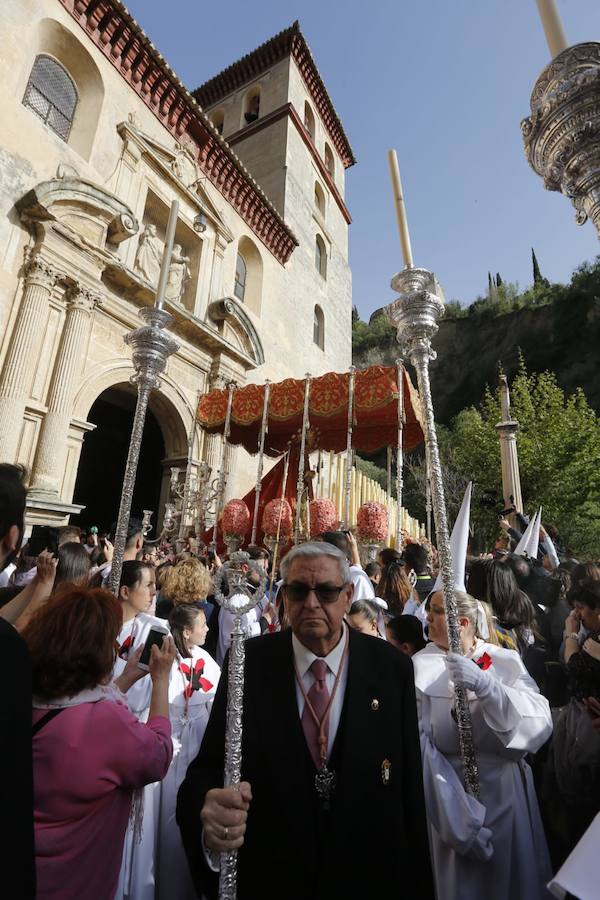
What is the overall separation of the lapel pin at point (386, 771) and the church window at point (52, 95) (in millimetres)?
11755

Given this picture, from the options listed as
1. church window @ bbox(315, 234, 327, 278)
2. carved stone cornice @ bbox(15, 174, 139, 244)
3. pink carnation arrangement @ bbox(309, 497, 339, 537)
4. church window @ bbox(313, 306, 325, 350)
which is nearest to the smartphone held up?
pink carnation arrangement @ bbox(309, 497, 339, 537)

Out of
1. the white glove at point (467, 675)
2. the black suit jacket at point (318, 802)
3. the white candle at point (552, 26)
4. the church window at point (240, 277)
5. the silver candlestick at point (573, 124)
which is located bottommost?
the black suit jacket at point (318, 802)

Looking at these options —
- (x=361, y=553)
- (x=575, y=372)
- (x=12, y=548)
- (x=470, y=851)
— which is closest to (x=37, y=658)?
(x=12, y=548)

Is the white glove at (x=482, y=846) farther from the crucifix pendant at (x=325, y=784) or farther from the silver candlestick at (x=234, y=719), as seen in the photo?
the silver candlestick at (x=234, y=719)

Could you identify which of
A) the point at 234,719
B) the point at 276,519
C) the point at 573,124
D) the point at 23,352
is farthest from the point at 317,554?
the point at 23,352

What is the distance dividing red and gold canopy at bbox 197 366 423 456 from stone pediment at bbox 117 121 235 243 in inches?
244

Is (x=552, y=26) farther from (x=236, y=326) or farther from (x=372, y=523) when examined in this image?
(x=236, y=326)

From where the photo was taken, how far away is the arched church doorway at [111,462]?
518 inches

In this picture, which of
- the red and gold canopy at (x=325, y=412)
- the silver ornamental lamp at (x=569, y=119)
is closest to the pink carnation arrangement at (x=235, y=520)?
the red and gold canopy at (x=325, y=412)

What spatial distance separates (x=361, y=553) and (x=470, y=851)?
611cm

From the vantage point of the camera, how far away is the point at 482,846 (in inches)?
75.4

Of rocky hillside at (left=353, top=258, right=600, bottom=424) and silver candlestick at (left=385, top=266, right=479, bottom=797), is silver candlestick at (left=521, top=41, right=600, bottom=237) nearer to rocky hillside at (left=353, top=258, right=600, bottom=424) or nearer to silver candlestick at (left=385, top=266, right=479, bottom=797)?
silver candlestick at (left=385, top=266, right=479, bottom=797)

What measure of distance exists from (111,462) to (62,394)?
697 centimetres

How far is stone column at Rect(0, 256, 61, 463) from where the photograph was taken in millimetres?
7555
